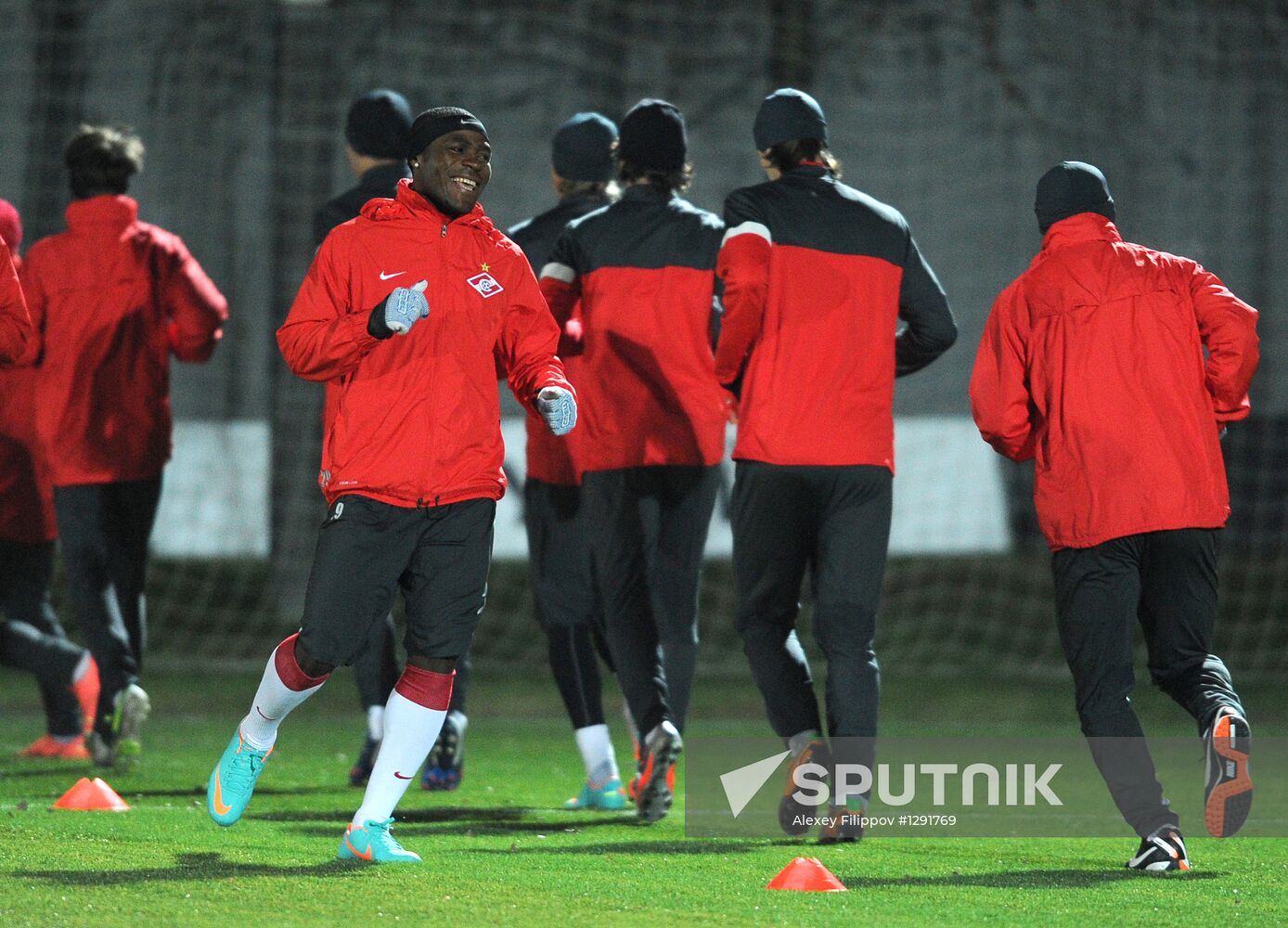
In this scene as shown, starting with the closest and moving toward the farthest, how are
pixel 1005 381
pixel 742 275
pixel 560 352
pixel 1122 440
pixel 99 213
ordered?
pixel 1122 440
pixel 1005 381
pixel 742 275
pixel 560 352
pixel 99 213

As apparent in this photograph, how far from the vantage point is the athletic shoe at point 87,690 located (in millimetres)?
6660

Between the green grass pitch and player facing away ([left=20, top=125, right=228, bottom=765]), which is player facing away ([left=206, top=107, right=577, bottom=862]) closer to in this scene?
the green grass pitch

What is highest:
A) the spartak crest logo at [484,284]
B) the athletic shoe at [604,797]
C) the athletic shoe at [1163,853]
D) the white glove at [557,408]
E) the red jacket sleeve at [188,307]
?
the spartak crest logo at [484,284]

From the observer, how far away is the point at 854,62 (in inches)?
556

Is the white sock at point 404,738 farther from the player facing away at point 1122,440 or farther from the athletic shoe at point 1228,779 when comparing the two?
the athletic shoe at point 1228,779

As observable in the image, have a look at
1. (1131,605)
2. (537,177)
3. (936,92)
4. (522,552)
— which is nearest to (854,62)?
(936,92)

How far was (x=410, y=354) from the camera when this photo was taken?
13.9ft

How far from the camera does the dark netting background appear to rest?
1212 centimetres

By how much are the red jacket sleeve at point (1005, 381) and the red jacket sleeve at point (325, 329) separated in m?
1.59

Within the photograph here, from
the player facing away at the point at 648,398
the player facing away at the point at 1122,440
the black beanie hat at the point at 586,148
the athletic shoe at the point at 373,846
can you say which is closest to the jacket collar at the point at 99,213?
the black beanie hat at the point at 586,148

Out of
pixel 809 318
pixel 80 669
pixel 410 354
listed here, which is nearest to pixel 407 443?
pixel 410 354

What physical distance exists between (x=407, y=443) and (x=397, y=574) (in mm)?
318

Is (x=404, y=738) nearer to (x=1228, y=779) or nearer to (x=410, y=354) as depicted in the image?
(x=410, y=354)

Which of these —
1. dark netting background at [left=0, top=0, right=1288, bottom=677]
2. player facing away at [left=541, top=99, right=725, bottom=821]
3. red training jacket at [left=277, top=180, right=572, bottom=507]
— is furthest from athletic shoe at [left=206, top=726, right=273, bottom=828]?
dark netting background at [left=0, top=0, right=1288, bottom=677]
